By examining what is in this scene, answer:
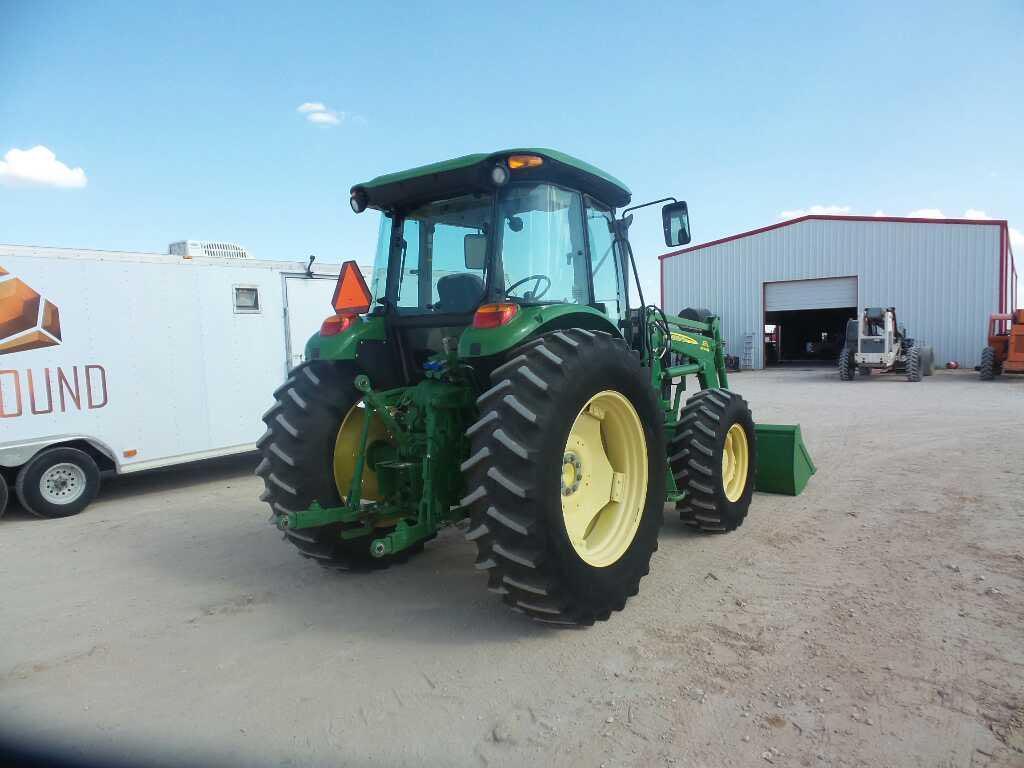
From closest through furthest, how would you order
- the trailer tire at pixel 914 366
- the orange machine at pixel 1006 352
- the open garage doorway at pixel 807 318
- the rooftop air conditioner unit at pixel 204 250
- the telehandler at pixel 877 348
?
the rooftop air conditioner unit at pixel 204 250 < the orange machine at pixel 1006 352 < the trailer tire at pixel 914 366 < the telehandler at pixel 877 348 < the open garage doorway at pixel 807 318

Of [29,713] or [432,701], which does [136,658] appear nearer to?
[29,713]

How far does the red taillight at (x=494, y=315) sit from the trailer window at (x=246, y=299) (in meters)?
5.60

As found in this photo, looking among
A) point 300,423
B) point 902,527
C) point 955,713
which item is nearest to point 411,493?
point 300,423

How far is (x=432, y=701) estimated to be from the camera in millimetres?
2959

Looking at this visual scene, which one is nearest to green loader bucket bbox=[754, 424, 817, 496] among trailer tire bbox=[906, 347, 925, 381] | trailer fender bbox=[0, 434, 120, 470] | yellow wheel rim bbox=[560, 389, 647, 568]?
yellow wheel rim bbox=[560, 389, 647, 568]

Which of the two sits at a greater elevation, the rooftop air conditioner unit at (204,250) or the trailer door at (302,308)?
the rooftop air conditioner unit at (204,250)

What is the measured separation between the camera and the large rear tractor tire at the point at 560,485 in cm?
323

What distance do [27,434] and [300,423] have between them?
4.33 metres

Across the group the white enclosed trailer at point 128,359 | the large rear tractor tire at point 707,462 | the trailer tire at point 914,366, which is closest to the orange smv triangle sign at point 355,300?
the large rear tractor tire at point 707,462

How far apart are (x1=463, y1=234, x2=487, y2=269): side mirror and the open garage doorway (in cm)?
2358

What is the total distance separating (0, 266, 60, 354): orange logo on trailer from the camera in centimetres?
652

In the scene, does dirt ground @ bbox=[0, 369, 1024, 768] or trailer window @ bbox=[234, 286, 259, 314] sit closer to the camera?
dirt ground @ bbox=[0, 369, 1024, 768]

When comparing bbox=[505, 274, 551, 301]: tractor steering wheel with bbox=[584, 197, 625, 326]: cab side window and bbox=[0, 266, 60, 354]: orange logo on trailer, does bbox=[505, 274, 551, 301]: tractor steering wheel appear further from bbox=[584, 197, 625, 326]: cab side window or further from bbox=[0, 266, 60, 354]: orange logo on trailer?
bbox=[0, 266, 60, 354]: orange logo on trailer

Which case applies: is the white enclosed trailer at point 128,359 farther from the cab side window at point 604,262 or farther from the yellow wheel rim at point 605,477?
the yellow wheel rim at point 605,477
